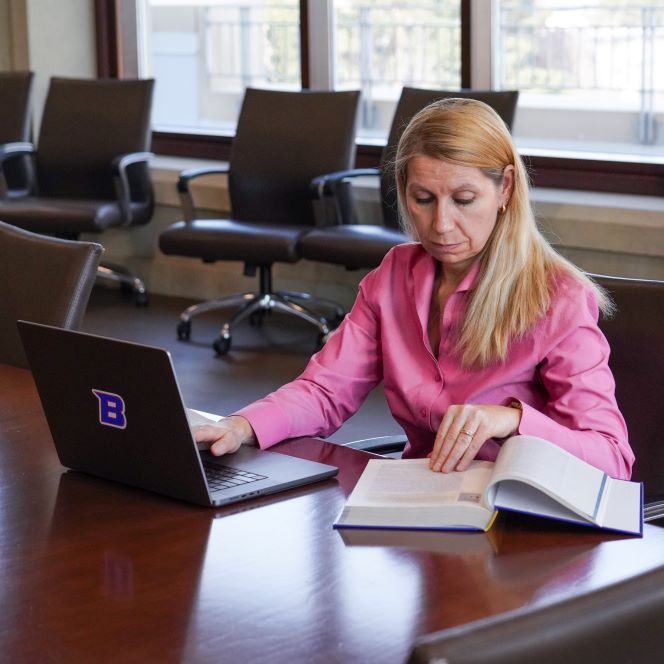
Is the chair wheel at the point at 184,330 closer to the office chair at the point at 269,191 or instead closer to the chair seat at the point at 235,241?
the office chair at the point at 269,191

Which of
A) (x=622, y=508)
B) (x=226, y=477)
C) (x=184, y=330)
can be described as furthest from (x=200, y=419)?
(x=184, y=330)

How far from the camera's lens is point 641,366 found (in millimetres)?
1989

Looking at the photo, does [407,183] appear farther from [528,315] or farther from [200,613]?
[200,613]

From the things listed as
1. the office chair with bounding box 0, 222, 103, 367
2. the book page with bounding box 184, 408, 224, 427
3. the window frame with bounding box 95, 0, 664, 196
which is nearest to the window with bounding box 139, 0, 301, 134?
the window frame with bounding box 95, 0, 664, 196

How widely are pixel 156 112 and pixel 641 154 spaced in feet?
9.79

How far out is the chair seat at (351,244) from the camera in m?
4.73

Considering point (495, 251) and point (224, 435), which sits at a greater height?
point (495, 251)

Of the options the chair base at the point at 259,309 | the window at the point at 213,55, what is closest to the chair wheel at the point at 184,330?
the chair base at the point at 259,309

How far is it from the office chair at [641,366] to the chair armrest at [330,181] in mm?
3064

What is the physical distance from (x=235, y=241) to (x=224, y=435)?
10.9 feet

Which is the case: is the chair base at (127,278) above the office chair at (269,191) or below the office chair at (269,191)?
below

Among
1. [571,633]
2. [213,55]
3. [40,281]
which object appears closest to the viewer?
[571,633]

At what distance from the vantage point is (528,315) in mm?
1862

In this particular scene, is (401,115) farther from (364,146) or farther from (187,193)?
(187,193)
